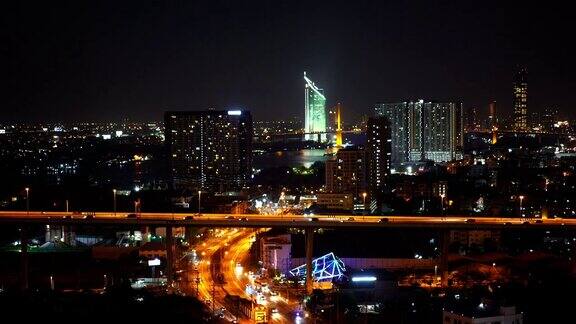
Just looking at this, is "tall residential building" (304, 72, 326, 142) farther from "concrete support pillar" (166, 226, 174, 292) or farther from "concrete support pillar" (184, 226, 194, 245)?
"concrete support pillar" (166, 226, 174, 292)

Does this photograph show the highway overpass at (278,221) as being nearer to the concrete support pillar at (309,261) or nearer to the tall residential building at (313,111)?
the concrete support pillar at (309,261)

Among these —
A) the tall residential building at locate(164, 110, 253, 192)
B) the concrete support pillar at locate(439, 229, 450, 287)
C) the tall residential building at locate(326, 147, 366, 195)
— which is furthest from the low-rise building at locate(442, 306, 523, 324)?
the tall residential building at locate(164, 110, 253, 192)

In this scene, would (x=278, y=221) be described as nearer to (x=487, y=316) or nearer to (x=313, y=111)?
(x=487, y=316)

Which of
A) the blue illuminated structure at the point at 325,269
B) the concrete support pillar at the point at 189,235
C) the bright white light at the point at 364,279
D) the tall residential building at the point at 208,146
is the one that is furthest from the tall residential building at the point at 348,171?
the bright white light at the point at 364,279

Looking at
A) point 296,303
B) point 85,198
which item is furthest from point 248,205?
point 296,303

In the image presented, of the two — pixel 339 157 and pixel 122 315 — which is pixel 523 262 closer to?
pixel 122 315

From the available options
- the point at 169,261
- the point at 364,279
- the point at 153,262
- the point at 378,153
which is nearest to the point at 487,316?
the point at 364,279
